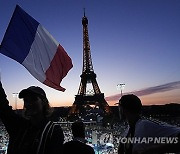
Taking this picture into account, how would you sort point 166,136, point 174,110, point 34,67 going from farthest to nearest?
point 174,110 < point 34,67 < point 166,136

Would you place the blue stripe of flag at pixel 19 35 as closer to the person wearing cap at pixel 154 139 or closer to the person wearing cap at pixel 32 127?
the person wearing cap at pixel 32 127

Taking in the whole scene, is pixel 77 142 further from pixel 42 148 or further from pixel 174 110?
pixel 174 110

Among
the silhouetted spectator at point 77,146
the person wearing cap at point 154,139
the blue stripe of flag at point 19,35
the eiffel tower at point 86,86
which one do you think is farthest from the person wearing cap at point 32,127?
the eiffel tower at point 86,86

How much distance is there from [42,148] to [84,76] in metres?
51.6

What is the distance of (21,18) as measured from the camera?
5.99 meters

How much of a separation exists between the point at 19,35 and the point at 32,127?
13.1ft

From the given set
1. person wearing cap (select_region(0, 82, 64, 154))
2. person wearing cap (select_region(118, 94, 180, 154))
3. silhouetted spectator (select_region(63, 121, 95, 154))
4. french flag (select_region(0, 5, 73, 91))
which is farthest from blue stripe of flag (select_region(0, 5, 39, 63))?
person wearing cap (select_region(118, 94, 180, 154))

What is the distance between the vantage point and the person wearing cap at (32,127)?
2.30 metres

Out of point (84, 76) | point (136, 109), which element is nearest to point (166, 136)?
point (136, 109)

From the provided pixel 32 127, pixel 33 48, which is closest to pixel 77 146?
pixel 32 127

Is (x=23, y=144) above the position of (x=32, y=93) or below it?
below

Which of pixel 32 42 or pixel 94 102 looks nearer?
pixel 32 42

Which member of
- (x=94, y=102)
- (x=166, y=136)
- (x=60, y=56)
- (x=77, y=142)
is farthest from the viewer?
(x=94, y=102)

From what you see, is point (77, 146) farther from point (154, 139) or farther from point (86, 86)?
point (86, 86)
